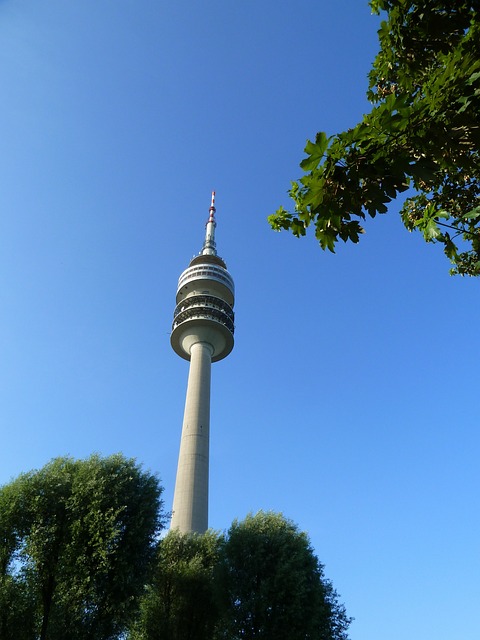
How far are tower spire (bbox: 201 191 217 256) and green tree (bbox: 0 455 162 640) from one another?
55.2m

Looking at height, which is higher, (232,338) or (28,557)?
(232,338)

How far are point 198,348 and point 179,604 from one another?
126 feet

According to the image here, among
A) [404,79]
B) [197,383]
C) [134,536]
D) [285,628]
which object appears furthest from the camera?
[197,383]

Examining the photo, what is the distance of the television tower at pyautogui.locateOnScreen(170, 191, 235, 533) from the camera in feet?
187

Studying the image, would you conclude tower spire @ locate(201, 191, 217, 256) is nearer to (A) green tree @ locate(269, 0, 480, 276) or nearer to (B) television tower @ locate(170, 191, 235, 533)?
(B) television tower @ locate(170, 191, 235, 533)

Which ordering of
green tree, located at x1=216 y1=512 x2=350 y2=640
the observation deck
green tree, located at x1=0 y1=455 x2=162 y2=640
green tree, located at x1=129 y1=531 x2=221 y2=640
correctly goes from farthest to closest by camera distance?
the observation deck → green tree, located at x1=129 y1=531 x2=221 y2=640 → green tree, located at x1=216 y1=512 x2=350 y2=640 → green tree, located at x1=0 y1=455 x2=162 y2=640

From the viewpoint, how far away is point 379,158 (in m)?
6.17

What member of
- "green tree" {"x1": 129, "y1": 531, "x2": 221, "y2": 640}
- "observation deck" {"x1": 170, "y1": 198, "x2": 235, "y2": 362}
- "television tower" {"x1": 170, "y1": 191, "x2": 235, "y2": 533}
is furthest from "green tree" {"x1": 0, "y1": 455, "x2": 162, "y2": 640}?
"observation deck" {"x1": 170, "y1": 198, "x2": 235, "y2": 362}

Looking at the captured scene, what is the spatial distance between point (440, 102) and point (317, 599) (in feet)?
111

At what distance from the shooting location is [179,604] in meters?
34.3

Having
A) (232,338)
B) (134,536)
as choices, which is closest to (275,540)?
(134,536)

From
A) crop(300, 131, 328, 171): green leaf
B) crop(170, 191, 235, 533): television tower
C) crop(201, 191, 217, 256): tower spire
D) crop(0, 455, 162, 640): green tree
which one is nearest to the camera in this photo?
crop(300, 131, 328, 171): green leaf

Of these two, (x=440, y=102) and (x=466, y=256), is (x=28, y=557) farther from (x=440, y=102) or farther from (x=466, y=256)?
(x=440, y=102)

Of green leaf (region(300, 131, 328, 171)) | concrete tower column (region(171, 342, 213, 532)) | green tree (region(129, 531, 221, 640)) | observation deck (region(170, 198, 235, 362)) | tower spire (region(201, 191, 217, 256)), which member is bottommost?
green leaf (region(300, 131, 328, 171))
